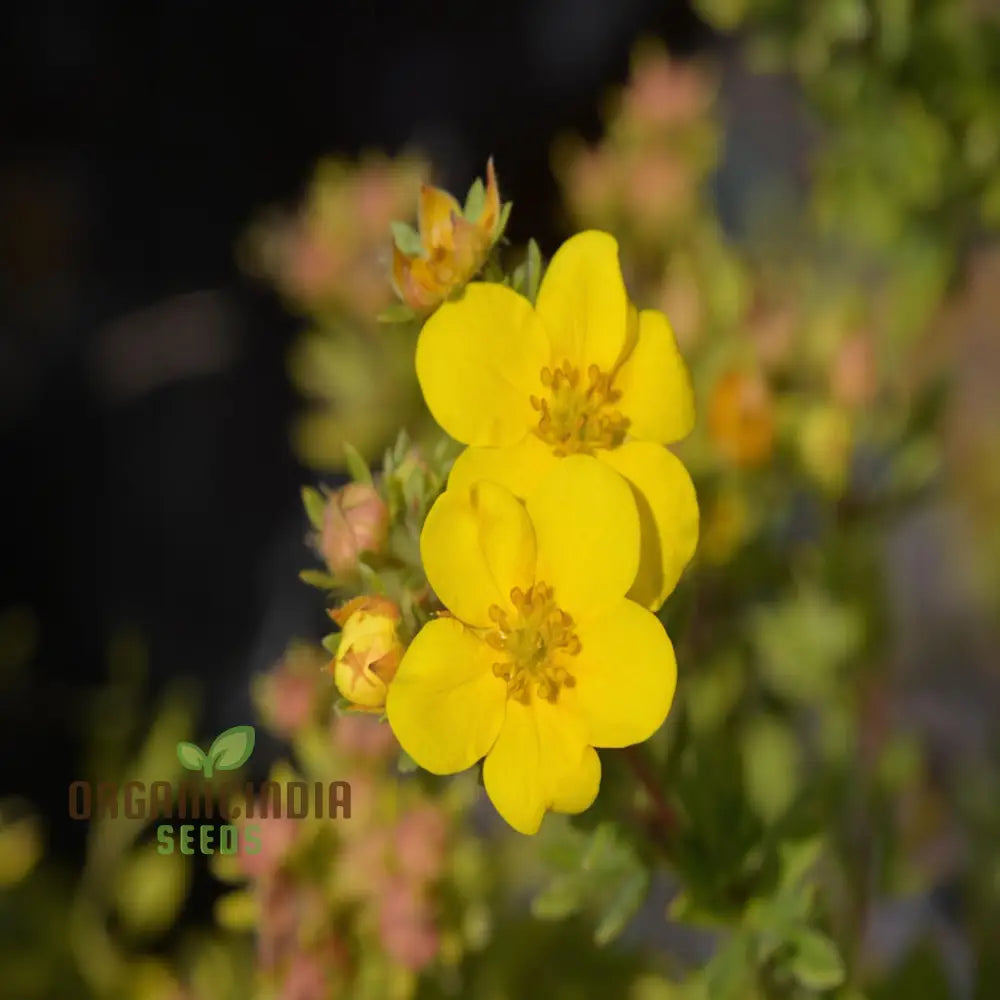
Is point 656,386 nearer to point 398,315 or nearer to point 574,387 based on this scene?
point 574,387

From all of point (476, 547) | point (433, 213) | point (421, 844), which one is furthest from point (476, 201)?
point (421, 844)

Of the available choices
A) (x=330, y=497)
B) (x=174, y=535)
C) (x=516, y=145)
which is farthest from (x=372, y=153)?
(x=330, y=497)

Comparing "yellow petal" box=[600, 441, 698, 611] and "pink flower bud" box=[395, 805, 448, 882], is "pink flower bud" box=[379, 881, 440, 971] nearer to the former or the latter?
"pink flower bud" box=[395, 805, 448, 882]

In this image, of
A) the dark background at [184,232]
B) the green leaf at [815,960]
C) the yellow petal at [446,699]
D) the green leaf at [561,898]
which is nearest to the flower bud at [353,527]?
the yellow petal at [446,699]

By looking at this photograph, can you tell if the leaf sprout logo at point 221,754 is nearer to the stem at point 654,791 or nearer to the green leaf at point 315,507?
the green leaf at point 315,507

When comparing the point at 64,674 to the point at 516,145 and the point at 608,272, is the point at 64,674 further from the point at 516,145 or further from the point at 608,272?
the point at 608,272

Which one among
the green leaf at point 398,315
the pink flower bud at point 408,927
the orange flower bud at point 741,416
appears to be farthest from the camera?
the orange flower bud at point 741,416
